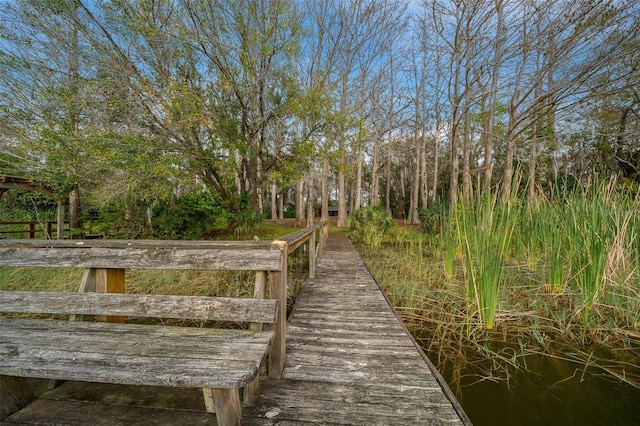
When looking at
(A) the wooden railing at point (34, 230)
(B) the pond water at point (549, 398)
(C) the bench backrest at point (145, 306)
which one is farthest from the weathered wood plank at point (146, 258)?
(A) the wooden railing at point (34, 230)

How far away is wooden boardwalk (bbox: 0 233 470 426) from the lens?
127cm

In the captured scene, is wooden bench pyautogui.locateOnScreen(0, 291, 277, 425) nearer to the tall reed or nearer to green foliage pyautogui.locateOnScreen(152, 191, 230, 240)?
the tall reed

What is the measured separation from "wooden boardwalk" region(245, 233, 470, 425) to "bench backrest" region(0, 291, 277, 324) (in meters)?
0.48

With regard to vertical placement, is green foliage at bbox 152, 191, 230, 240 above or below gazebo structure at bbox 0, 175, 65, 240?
below

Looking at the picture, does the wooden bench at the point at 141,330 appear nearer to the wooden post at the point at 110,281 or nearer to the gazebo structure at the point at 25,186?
the wooden post at the point at 110,281

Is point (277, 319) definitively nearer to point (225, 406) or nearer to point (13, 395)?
point (225, 406)

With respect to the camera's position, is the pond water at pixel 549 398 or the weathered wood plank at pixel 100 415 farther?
the pond water at pixel 549 398

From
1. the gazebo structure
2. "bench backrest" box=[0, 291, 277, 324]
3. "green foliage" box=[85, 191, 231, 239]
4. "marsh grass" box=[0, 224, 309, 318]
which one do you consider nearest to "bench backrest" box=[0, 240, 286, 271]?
"bench backrest" box=[0, 291, 277, 324]

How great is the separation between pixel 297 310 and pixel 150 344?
5.45ft

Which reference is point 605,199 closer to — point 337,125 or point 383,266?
point 383,266

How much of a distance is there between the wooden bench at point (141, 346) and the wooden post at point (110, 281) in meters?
0.13

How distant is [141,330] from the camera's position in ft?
4.84

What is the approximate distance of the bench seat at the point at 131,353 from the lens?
3.43 ft

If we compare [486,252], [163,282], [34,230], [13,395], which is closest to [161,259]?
[13,395]
